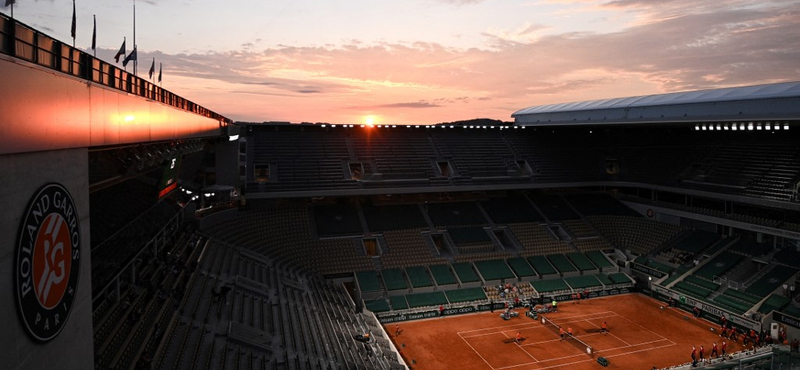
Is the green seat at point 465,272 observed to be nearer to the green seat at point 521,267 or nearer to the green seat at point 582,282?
the green seat at point 521,267

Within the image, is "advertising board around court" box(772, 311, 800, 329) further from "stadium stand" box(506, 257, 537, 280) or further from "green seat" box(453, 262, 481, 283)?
A: "green seat" box(453, 262, 481, 283)

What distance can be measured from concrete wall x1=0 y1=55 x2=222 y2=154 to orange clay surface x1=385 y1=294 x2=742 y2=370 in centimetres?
1933

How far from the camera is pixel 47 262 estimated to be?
6973mm

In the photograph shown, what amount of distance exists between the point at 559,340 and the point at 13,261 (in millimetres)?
27593

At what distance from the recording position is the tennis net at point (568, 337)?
89.5 feet

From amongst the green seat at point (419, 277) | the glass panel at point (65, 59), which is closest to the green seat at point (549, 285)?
the green seat at point (419, 277)

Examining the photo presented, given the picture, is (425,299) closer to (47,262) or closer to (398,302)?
(398,302)

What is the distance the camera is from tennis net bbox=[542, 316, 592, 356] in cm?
2727

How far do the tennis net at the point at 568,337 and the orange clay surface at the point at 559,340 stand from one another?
246mm

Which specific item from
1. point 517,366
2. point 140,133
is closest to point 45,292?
point 140,133

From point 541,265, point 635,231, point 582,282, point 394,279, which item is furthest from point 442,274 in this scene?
point 635,231

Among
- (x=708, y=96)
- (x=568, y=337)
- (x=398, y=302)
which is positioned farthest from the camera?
(x=708, y=96)

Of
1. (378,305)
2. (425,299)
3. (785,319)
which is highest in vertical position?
(785,319)

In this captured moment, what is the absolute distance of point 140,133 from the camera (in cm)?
1210
